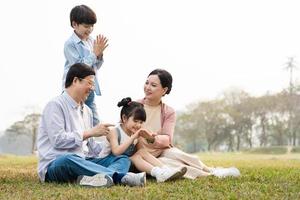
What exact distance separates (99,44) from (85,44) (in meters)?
0.32

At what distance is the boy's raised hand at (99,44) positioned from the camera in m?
6.01

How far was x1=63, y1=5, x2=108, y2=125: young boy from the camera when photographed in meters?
6.02

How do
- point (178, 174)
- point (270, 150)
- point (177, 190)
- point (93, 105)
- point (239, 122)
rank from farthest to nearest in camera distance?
point (239, 122) < point (270, 150) < point (93, 105) < point (178, 174) < point (177, 190)

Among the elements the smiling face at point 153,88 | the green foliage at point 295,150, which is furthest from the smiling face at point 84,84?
the green foliage at point 295,150

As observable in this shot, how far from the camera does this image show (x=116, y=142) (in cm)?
550

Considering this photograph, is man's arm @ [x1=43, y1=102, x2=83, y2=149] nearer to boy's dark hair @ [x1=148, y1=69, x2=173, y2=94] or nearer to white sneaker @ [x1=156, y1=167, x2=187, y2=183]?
white sneaker @ [x1=156, y1=167, x2=187, y2=183]

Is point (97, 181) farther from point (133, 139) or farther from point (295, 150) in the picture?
point (295, 150)

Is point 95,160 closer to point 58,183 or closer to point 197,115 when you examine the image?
point 58,183

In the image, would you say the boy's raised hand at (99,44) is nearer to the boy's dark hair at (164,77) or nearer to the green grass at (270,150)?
the boy's dark hair at (164,77)

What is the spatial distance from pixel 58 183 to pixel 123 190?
887mm

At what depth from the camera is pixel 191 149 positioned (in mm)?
63656

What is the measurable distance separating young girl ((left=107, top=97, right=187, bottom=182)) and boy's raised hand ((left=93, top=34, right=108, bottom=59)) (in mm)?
816

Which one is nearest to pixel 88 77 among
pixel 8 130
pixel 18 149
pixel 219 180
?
pixel 219 180

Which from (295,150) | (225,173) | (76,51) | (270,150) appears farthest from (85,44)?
(295,150)
